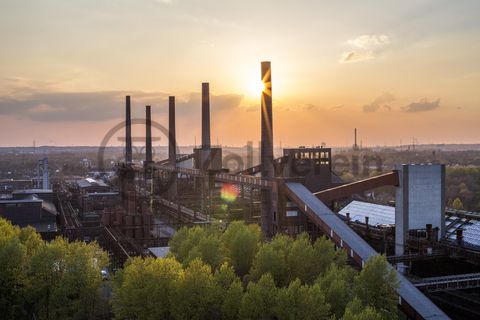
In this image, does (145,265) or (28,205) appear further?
(28,205)

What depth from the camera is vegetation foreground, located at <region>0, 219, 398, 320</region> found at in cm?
1777

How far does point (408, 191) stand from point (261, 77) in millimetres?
14868

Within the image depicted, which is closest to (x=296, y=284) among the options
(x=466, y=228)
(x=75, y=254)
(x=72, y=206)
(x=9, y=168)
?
(x=75, y=254)

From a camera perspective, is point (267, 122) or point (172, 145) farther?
point (172, 145)

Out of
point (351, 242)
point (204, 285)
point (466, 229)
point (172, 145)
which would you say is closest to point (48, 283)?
point (204, 285)

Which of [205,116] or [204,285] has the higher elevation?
[205,116]

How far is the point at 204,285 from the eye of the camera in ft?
60.1

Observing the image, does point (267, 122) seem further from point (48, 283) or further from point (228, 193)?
point (48, 283)

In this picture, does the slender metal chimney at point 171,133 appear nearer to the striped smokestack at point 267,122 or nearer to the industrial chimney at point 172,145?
the industrial chimney at point 172,145

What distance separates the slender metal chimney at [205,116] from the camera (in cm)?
5756

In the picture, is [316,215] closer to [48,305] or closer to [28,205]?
[48,305]

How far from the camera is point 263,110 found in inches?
1567

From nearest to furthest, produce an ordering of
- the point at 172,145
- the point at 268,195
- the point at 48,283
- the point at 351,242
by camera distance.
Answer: the point at 48,283 < the point at 351,242 < the point at 268,195 < the point at 172,145

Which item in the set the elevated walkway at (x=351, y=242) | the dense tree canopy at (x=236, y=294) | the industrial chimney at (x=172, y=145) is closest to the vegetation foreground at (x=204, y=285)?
the dense tree canopy at (x=236, y=294)
